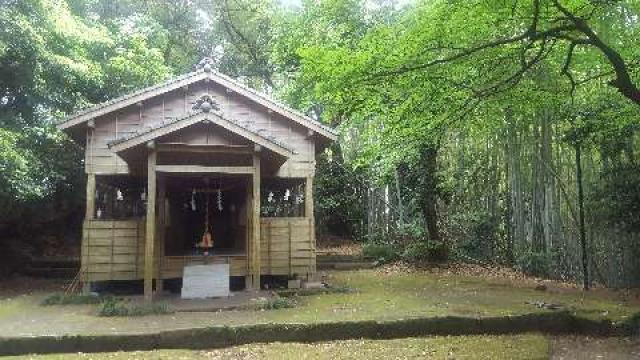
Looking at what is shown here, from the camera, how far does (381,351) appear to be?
7184mm

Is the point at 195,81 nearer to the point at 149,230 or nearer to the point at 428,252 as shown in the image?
the point at 149,230

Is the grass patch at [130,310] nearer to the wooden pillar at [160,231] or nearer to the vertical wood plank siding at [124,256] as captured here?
the wooden pillar at [160,231]

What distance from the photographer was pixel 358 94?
707cm

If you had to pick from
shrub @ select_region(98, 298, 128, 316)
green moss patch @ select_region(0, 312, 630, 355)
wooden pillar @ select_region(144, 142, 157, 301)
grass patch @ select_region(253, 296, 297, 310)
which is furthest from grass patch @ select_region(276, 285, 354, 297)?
shrub @ select_region(98, 298, 128, 316)

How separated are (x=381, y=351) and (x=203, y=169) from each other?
471cm

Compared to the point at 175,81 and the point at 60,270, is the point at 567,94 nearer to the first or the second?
the point at 175,81

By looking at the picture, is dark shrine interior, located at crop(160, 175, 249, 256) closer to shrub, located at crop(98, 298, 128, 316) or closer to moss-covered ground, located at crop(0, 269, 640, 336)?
moss-covered ground, located at crop(0, 269, 640, 336)

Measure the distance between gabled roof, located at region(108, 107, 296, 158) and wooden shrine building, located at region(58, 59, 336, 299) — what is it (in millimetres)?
19

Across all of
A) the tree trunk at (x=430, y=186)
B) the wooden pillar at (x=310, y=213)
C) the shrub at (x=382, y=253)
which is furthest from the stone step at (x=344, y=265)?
the wooden pillar at (x=310, y=213)

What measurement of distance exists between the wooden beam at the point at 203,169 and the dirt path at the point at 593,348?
6016 mm

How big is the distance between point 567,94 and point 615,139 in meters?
3.80

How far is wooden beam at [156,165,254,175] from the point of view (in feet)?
31.8

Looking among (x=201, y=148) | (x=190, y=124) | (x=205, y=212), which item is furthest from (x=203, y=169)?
(x=205, y=212)

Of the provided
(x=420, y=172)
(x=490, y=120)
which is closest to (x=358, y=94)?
(x=490, y=120)
